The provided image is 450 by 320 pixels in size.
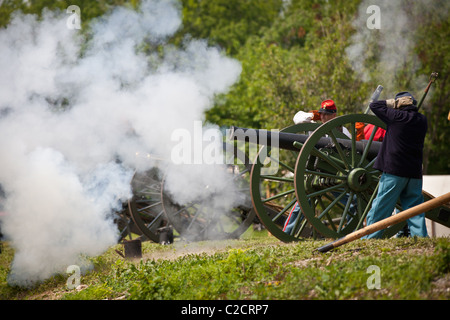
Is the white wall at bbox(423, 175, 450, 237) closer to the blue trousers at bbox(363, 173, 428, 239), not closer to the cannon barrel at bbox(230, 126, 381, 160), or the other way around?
the cannon barrel at bbox(230, 126, 381, 160)

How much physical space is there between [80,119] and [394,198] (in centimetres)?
548

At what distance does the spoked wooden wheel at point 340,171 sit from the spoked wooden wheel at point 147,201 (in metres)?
4.02

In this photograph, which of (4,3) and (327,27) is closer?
(4,3)

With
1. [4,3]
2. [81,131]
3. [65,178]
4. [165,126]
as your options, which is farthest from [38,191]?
[4,3]

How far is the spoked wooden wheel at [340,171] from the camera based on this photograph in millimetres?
5703

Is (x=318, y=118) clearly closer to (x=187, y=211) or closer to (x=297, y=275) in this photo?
(x=187, y=211)

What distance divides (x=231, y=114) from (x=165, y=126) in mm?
7510

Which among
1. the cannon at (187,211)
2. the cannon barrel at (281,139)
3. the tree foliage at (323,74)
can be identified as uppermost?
the tree foliage at (323,74)

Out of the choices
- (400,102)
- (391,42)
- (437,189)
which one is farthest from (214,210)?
(391,42)

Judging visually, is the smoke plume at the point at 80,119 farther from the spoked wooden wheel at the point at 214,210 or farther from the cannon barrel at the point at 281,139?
the cannon barrel at the point at 281,139

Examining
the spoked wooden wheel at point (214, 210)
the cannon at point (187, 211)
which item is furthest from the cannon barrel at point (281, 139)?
the spoked wooden wheel at point (214, 210)

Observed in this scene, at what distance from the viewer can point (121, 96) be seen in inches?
359

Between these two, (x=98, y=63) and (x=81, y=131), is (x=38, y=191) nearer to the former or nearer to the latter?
(x=81, y=131)

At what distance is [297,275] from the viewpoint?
409 centimetres
